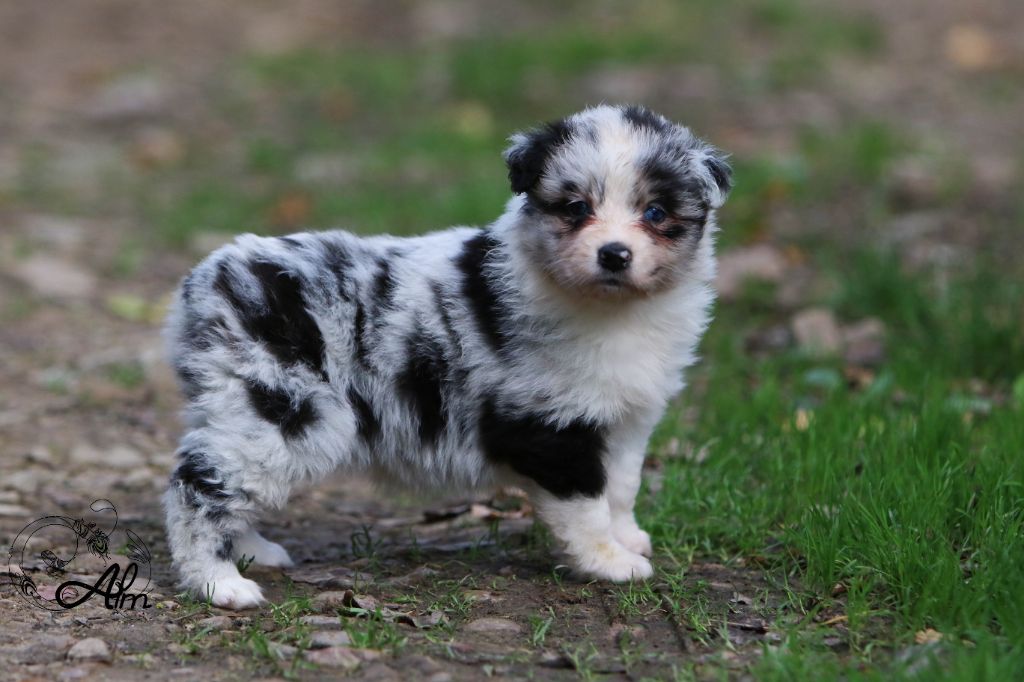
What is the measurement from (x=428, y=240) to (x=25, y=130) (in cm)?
872

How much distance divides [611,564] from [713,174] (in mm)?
1448

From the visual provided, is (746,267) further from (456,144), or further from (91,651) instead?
(91,651)

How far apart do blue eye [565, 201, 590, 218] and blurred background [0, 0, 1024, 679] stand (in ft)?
4.58

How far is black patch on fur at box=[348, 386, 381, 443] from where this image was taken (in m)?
4.42

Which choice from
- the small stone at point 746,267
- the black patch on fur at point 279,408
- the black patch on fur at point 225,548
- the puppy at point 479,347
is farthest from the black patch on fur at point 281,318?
the small stone at point 746,267

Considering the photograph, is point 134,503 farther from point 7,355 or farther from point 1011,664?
point 1011,664

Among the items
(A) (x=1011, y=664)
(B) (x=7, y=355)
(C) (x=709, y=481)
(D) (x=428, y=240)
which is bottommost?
(B) (x=7, y=355)

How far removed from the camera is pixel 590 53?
12508 millimetres

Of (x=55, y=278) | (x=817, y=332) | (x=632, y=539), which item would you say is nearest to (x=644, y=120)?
(x=632, y=539)

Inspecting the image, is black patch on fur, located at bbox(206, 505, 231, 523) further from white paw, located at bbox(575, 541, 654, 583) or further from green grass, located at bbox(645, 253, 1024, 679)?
green grass, located at bbox(645, 253, 1024, 679)

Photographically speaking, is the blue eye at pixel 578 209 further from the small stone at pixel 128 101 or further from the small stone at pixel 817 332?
the small stone at pixel 128 101

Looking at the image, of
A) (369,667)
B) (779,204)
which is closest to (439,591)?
(369,667)

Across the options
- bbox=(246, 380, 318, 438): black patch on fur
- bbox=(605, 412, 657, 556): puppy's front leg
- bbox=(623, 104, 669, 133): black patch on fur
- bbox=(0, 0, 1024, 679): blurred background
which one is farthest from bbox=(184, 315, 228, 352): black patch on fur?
bbox=(623, 104, 669, 133): black patch on fur

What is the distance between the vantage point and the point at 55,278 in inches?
334
